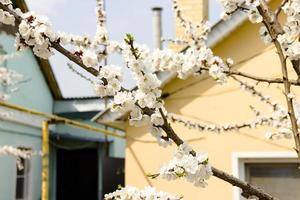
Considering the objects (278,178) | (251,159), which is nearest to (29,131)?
(251,159)

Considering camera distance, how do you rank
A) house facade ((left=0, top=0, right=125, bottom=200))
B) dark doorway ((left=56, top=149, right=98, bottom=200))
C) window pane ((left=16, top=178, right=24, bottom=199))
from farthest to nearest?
dark doorway ((left=56, top=149, right=98, bottom=200)), window pane ((left=16, top=178, right=24, bottom=199)), house facade ((left=0, top=0, right=125, bottom=200))

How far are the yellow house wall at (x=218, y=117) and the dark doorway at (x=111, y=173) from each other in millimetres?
5646

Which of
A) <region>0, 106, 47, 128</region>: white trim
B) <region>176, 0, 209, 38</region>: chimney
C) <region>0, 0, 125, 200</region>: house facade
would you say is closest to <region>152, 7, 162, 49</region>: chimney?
<region>0, 0, 125, 200</region>: house facade

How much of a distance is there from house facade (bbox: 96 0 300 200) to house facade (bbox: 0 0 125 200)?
5356 millimetres

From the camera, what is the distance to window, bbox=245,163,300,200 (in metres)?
5.62

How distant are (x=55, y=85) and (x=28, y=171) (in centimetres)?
275

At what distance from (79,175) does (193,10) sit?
1020cm

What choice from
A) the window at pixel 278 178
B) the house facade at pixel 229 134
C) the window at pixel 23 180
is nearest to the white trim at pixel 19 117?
the window at pixel 23 180

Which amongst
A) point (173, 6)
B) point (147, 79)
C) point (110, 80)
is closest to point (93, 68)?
point (110, 80)

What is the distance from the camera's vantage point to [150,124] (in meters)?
2.19

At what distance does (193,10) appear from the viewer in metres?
6.95

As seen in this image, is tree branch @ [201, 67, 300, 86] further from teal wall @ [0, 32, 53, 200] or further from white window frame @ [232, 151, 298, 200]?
teal wall @ [0, 32, 53, 200]

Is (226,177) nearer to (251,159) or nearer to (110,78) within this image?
(110,78)

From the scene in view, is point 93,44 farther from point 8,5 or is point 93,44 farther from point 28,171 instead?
point 28,171
